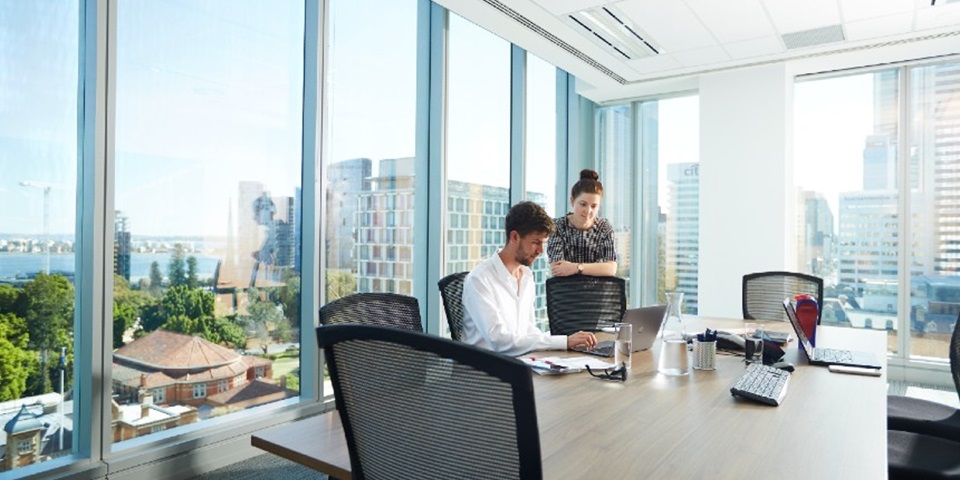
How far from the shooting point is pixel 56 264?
7.95ft

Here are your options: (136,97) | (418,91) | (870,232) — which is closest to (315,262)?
(136,97)

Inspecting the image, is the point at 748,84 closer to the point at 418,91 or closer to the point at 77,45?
the point at 418,91

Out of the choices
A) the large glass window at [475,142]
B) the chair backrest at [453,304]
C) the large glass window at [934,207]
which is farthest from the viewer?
the large glass window at [934,207]

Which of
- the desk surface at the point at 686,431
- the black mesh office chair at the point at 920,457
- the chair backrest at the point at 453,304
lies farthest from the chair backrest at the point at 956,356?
the chair backrest at the point at 453,304

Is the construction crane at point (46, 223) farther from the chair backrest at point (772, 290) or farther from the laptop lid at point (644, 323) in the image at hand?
the chair backrest at point (772, 290)

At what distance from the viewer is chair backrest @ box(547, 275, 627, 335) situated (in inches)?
119

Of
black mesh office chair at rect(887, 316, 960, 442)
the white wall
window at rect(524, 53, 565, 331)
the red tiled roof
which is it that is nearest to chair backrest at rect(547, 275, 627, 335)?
black mesh office chair at rect(887, 316, 960, 442)

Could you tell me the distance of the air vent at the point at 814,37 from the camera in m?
4.12

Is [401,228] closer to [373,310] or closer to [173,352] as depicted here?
[173,352]

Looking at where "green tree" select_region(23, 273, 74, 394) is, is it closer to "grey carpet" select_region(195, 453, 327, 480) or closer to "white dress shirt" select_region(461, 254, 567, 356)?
"grey carpet" select_region(195, 453, 327, 480)

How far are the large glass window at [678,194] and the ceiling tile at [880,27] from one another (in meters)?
1.75

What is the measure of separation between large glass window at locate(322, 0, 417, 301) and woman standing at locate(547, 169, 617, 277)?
116cm

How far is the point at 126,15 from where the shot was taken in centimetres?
262

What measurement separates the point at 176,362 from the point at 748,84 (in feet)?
16.1
